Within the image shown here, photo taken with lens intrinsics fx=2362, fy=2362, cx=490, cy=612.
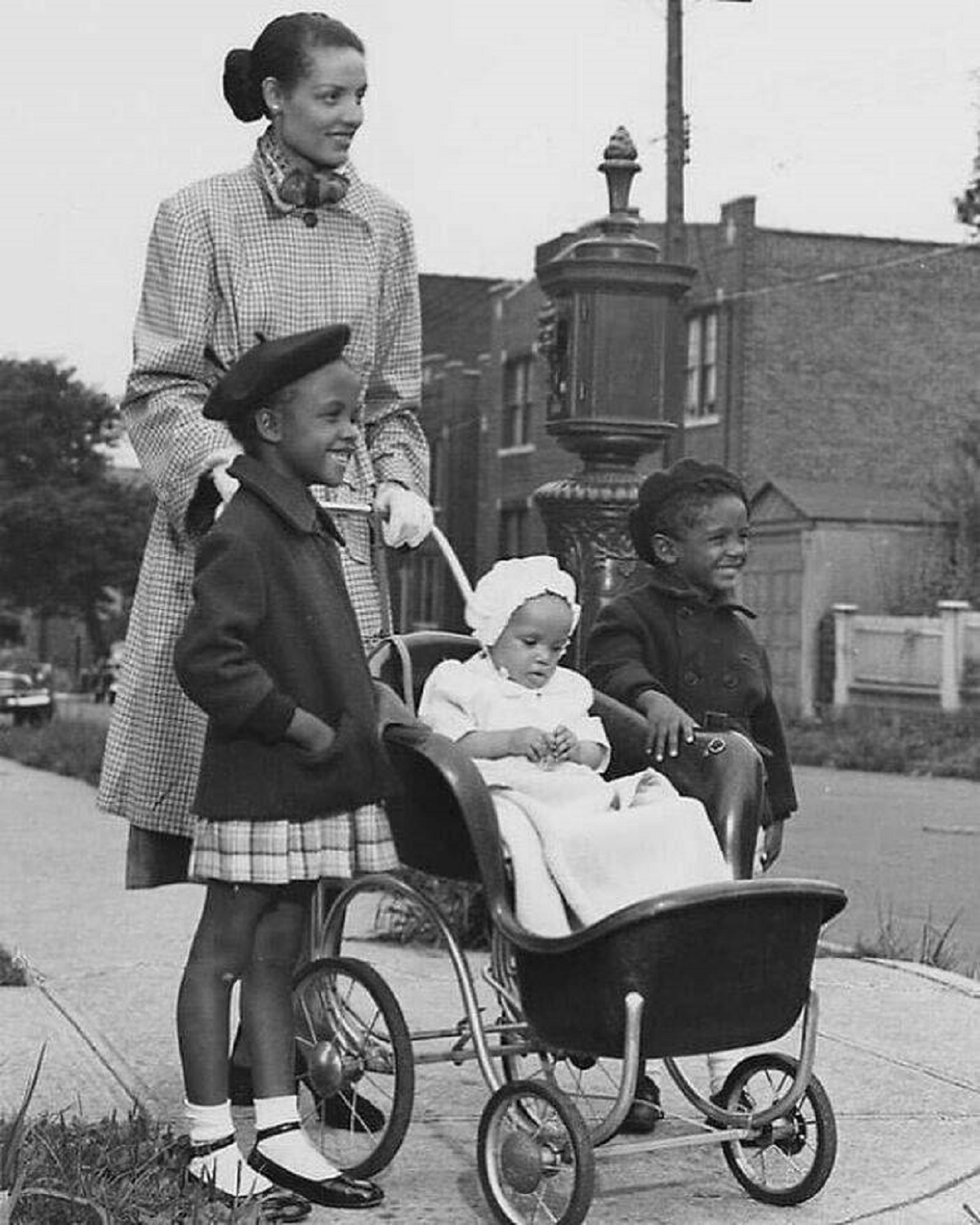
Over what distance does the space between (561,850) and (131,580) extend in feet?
179

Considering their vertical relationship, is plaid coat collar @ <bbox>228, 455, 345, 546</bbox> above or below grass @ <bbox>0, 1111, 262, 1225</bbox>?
above

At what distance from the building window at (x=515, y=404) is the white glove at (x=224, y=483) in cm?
4109

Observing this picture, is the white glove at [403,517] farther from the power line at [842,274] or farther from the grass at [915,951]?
the power line at [842,274]

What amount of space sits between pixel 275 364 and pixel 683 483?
3.79 feet

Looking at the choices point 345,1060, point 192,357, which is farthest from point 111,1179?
point 192,357

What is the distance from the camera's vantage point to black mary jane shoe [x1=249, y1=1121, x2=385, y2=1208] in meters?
4.25

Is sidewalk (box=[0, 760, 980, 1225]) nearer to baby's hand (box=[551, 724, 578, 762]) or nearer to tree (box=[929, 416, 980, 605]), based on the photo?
baby's hand (box=[551, 724, 578, 762])

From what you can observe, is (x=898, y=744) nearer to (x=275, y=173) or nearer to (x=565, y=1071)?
(x=565, y=1071)

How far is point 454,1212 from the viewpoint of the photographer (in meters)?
4.32

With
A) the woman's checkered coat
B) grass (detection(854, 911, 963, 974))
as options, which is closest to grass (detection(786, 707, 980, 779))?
grass (detection(854, 911, 963, 974))

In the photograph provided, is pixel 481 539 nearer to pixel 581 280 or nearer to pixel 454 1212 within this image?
pixel 581 280

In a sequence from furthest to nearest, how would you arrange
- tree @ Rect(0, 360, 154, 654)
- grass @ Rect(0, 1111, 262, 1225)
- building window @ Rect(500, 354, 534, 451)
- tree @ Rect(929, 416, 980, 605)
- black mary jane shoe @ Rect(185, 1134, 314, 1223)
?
tree @ Rect(0, 360, 154, 654) → building window @ Rect(500, 354, 534, 451) → tree @ Rect(929, 416, 980, 605) → black mary jane shoe @ Rect(185, 1134, 314, 1223) → grass @ Rect(0, 1111, 262, 1225)

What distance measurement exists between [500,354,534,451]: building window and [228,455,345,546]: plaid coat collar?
41.3 m

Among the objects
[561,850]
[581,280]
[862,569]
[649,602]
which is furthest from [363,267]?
[862,569]
